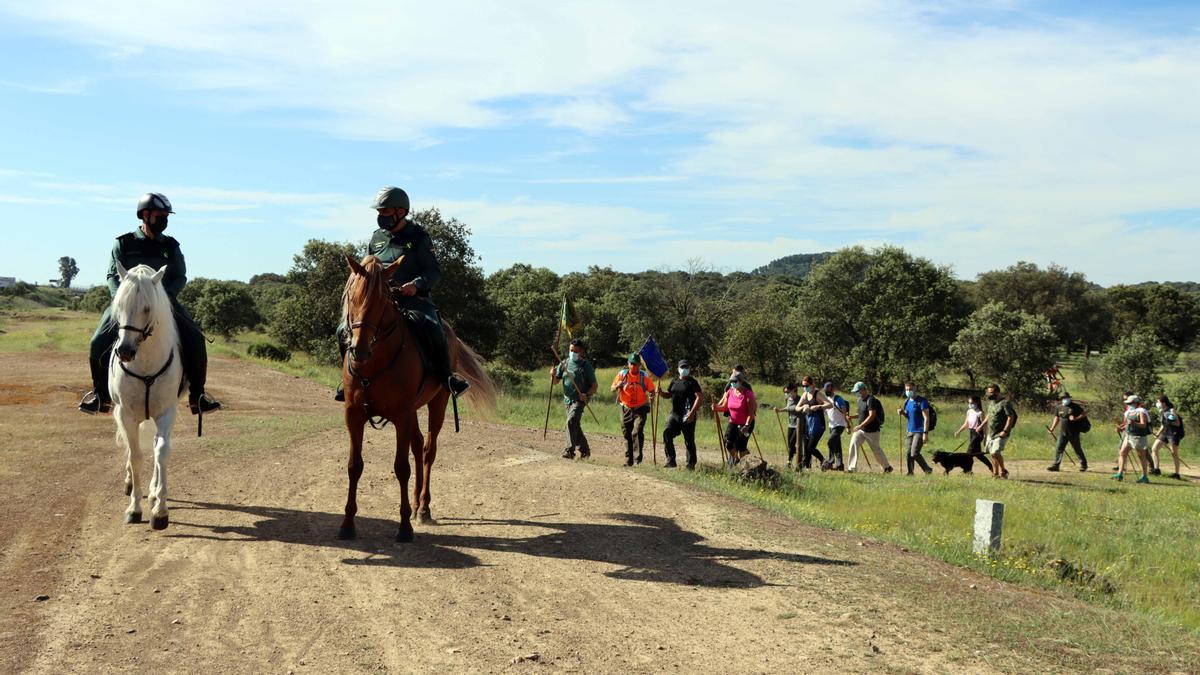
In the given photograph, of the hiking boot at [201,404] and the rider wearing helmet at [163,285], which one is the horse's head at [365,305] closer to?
the rider wearing helmet at [163,285]

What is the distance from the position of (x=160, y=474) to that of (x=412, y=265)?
3.18 metres

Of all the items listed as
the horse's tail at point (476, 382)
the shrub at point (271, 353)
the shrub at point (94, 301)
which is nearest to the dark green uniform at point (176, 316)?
the horse's tail at point (476, 382)

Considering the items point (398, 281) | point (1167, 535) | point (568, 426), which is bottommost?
point (1167, 535)

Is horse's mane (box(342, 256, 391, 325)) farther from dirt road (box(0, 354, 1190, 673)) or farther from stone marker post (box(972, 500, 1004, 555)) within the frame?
stone marker post (box(972, 500, 1004, 555))

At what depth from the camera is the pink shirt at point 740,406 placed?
671 inches

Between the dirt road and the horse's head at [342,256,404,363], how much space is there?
74.9 inches

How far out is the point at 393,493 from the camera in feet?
36.1

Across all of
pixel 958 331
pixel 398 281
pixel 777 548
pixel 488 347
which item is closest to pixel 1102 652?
pixel 777 548

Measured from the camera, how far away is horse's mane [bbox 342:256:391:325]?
313 inches

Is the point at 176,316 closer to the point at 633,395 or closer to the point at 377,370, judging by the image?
the point at 377,370

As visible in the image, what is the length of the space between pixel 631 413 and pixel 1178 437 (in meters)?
16.8

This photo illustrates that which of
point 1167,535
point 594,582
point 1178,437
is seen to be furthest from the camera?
point 1178,437

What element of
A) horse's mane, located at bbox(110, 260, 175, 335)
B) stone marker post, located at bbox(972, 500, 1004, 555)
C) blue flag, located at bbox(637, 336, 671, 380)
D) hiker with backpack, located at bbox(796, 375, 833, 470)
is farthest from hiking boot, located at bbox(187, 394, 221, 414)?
hiker with backpack, located at bbox(796, 375, 833, 470)

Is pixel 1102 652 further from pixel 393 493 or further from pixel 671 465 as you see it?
pixel 671 465
